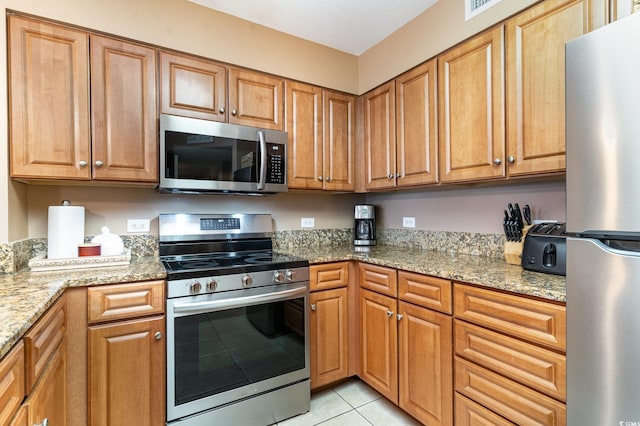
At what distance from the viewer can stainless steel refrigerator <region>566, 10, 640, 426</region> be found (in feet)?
3.00

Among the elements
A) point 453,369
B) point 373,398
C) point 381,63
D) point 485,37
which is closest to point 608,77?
point 485,37

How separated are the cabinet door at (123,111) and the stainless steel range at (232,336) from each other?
43 cm

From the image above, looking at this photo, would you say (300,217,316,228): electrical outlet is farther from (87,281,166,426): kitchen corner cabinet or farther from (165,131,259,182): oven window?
(87,281,166,426): kitchen corner cabinet

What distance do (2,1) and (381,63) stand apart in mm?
2224

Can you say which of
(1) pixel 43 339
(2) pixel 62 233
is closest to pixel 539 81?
(1) pixel 43 339

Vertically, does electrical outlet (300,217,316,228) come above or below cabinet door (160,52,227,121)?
below

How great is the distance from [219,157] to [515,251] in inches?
71.1

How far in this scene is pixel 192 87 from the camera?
194 centimetres

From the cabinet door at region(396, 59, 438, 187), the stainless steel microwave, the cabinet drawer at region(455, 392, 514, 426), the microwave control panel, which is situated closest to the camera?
the cabinet drawer at region(455, 392, 514, 426)

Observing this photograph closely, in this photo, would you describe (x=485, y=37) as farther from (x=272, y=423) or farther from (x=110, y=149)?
(x=272, y=423)

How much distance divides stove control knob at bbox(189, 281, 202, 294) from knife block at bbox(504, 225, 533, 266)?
1651 mm

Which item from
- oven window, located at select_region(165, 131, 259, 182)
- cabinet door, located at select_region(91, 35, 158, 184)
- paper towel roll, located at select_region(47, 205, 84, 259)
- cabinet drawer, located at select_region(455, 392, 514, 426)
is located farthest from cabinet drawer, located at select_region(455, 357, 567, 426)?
paper towel roll, located at select_region(47, 205, 84, 259)

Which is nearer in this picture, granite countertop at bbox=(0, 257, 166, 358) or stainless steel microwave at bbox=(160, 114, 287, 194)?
granite countertop at bbox=(0, 257, 166, 358)

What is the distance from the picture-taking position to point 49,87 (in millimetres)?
1595
